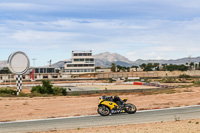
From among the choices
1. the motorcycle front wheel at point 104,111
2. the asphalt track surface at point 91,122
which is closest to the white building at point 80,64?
the motorcycle front wheel at point 104,111

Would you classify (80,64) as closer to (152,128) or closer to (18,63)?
(18,63)

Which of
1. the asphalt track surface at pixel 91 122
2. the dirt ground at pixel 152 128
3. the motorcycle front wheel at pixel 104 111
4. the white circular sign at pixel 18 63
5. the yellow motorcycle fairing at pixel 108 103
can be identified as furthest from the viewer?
the white circular sign at pixel 18 63

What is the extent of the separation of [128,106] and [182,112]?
4.73 meters

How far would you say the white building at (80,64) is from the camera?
156m

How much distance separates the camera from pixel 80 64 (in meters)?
156

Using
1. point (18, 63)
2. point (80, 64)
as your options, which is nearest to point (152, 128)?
point (18, 63)

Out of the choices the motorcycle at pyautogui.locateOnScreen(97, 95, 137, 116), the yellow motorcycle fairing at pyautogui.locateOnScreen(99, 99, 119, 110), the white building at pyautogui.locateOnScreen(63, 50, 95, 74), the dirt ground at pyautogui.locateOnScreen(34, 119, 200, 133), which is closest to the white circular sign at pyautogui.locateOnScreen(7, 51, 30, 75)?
the motorcycle at pyautogui.locateOnScreen(97, 95, 137, 116)

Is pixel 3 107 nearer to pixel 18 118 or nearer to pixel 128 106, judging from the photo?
pixel 18 118

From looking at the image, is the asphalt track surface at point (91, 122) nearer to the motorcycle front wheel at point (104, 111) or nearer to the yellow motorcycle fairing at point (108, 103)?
the motorcycle front wheel at point (104, 111)

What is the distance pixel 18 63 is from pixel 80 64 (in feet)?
373

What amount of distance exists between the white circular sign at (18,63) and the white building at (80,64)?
4426 inches

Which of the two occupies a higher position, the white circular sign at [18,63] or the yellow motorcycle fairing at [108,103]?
the white circular sign at [18,63]

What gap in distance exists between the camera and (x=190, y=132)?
14.2m

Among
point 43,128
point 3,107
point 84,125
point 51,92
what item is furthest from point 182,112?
point 51,92
